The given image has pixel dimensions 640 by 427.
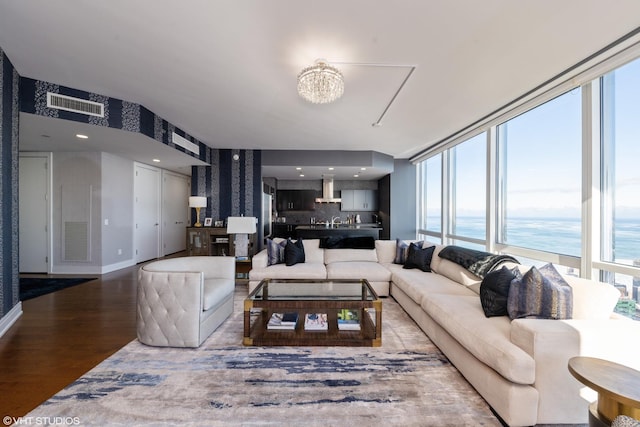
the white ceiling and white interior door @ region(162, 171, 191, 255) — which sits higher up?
the white ceiling

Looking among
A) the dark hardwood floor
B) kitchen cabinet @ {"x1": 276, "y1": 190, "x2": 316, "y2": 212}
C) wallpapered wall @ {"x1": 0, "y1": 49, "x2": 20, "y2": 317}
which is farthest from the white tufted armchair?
kitchen cabinet @ {"x1": 276, "y1": 190, "x2": 316, "y2": 212}

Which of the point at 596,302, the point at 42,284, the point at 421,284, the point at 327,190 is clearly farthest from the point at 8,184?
the point at 327,190

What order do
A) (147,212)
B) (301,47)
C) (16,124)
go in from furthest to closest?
(147,212) → (16,124) → (301,47)

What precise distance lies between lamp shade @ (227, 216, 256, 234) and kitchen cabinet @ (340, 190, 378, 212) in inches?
152

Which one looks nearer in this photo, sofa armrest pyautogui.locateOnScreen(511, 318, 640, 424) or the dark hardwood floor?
sofa armrest pyautogui.locateOnScreen(511, 318, 640, 424)

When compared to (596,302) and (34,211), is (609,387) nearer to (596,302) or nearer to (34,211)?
(596,302)

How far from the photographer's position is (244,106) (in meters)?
3.65

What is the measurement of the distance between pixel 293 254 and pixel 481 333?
2867 millimetres

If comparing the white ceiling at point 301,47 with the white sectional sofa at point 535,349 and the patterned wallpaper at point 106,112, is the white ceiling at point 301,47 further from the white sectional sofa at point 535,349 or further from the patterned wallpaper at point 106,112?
the white sectional sofa at point 535,349

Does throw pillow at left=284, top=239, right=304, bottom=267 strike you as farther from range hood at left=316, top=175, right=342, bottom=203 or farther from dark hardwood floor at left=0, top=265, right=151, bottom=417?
range hood at left=316, top=175, right=342, bottom=203

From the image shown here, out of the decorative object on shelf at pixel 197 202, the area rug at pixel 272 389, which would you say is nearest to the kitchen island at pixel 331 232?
the decorative object on shelf at pixel 197 202

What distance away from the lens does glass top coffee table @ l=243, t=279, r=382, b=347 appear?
246 cm

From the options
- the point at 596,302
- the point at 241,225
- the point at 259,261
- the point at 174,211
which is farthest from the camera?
the point at 174,211

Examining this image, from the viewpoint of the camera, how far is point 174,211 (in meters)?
7.99
